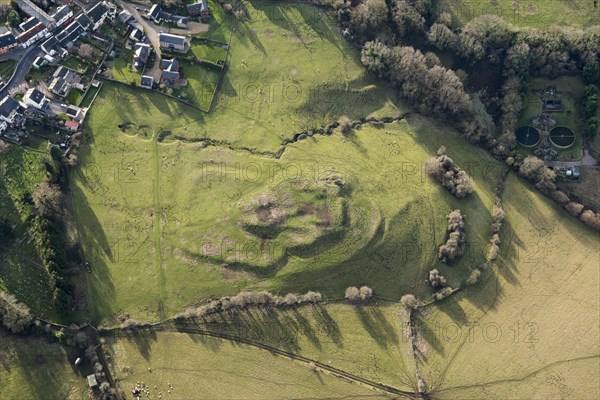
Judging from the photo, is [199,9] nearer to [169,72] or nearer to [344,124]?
[169,72]

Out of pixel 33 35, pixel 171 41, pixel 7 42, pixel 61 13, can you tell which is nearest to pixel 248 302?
pixel 171 41

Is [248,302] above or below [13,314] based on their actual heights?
below

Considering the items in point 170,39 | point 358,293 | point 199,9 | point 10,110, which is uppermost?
point 199,9

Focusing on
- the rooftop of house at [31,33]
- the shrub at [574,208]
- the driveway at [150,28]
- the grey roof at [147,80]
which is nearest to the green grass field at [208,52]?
the driveway at [150,28]

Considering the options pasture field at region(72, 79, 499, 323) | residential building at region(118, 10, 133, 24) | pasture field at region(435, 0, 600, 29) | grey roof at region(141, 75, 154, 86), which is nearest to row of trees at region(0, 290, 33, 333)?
pasture field at region(72, 79, 499, 323)

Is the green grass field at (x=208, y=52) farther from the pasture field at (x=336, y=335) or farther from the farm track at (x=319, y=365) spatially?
the farm track at (x=319, y=365)
